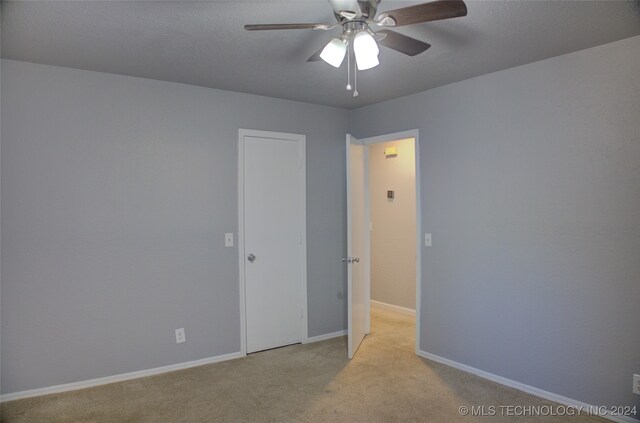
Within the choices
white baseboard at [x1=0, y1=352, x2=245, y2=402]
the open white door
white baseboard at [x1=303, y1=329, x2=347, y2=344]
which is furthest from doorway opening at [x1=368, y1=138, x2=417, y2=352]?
white baseboard at [x1=0, y1=352, x2=245, y2=402]

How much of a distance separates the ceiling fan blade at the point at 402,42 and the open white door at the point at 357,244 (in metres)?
1.50

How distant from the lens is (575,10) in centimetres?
213

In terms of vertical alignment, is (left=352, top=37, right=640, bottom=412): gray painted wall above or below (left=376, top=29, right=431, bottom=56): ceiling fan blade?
below

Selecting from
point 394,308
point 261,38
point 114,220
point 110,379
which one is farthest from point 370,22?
point 394,308

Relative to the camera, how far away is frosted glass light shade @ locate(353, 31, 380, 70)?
1.97 metres

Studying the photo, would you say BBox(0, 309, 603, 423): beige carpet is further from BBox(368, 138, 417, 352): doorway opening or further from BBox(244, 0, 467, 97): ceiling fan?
BBox(244, 0, 467, 97): ceiling fan

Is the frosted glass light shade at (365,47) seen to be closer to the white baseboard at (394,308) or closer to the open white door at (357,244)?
the open white door at (357,244)

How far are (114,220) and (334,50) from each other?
7.26ft

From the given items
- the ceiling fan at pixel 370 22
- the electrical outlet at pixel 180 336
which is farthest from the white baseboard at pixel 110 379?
the ceiling fan at pixel 370 22

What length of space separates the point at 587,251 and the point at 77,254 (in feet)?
11.9

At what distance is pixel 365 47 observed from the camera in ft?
6.53

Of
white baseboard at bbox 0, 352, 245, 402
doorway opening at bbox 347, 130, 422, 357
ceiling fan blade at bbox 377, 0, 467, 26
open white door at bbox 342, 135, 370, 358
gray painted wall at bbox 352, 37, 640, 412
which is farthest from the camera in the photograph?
doorway opening at bbox 347, 130, 422, 357

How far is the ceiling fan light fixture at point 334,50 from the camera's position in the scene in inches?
81.3

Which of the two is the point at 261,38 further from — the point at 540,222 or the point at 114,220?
the point at 540,222
